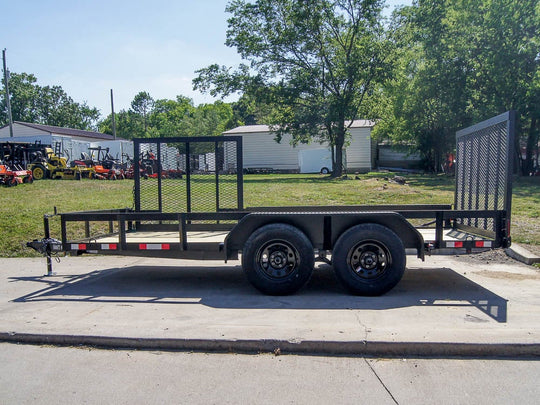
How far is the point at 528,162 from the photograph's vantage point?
1190 inches

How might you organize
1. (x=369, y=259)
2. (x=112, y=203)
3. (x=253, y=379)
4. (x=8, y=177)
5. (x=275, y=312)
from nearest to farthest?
(x=253, y=379)
(x=275, y=312)
(x=369, y=259)
(x=112, y=203)
(x=8, y=177)

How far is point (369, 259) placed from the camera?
618cm

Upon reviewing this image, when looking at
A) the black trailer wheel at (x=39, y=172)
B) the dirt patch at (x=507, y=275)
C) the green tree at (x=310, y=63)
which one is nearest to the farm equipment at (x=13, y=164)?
the black trailer wheel at (x=39, y=172)

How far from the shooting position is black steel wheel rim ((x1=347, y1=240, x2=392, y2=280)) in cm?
616

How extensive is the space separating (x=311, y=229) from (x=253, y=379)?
2.74 meters

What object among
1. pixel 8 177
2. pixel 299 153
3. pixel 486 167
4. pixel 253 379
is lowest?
pixel 253 379

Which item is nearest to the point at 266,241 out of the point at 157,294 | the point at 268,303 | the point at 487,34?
the point at 268,303

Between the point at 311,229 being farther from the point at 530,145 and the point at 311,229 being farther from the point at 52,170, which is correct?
the point at 530,145

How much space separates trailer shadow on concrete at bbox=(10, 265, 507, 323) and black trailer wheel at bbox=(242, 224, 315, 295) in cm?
21

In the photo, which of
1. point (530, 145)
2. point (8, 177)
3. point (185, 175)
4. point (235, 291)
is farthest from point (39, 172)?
point (530, 145)

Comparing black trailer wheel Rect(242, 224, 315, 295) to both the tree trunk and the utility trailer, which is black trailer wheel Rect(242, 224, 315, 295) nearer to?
the utility trailer

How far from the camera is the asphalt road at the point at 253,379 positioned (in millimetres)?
3686

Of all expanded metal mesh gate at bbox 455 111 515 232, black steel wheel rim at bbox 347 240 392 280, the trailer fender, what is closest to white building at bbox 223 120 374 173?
expanded metal mesh gate at bbox 455 111 515 232

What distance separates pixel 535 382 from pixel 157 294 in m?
4.75
